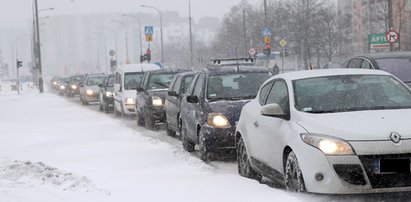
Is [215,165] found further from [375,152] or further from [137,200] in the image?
[375,152]

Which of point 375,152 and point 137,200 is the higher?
point 375,152

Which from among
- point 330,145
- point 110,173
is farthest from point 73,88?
point 330,145

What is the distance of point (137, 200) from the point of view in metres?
6.68

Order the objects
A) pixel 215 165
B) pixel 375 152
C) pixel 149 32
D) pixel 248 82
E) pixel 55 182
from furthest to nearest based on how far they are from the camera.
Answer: pixel 149 32, pixel 248 82, pixel 215 165, pixel 55 182, pixel 375 152

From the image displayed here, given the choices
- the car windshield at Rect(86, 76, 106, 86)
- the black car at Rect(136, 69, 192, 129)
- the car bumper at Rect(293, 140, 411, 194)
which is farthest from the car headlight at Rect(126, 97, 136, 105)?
the car bumper at Rect(293, 140, 411, 194)

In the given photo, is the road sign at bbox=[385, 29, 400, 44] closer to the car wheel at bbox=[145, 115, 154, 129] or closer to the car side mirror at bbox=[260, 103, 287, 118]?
the car wheel at bbox=[145, 115, 154, 129]

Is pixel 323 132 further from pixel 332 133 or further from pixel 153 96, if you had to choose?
pixel 153 96

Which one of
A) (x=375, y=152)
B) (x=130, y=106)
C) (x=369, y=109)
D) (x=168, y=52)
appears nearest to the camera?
(x=375, y=152)

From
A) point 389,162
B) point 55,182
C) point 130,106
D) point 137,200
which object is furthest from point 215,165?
point 130,106

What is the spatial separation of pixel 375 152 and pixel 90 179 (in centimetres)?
376

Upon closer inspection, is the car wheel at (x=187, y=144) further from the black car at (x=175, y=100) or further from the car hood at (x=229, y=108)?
the car hood at (x=229, y=108)

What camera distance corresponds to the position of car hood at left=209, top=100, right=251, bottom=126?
10.5 metres

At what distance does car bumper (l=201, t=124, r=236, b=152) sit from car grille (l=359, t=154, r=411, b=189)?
14.8 ft

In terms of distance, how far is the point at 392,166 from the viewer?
6.05 m
